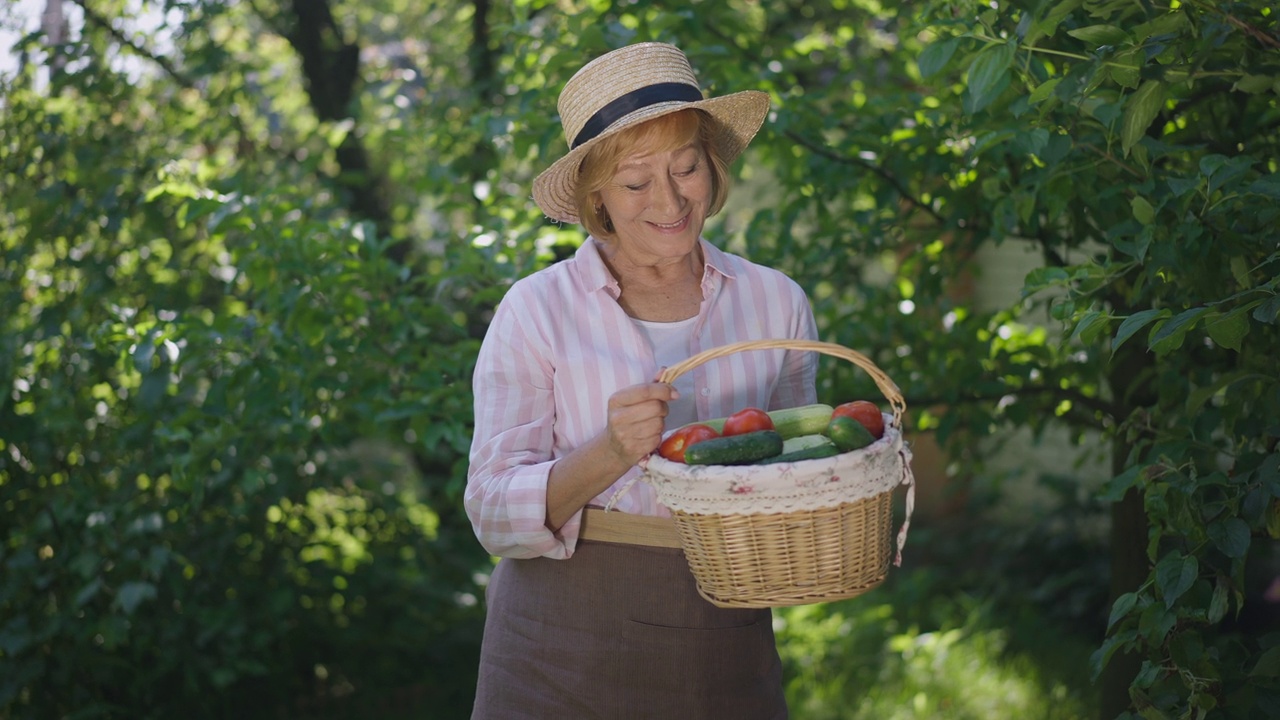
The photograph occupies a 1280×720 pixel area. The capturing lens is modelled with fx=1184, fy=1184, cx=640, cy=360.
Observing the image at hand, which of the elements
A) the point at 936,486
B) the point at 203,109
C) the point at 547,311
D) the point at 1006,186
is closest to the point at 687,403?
the point at 547,311

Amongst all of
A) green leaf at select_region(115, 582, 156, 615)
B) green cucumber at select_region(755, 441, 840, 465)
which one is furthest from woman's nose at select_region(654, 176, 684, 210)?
green leaf at select_region(115, 582, 156, 615)

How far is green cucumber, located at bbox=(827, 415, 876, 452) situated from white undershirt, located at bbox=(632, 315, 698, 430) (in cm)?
42

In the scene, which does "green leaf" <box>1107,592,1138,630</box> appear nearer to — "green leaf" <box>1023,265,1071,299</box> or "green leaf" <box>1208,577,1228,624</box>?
"green leaf" <box>1208,577,1228,624</box>

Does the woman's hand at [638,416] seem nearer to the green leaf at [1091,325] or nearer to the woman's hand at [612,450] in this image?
the woman's hand at [612,450]

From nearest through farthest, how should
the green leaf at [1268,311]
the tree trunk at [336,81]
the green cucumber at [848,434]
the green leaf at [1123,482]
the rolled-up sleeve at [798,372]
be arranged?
the green leaf at [1268,311], the green cucumber at [848,434], the green leaf at [1123,482], the rolled-up sleeve at [798,372], the tree trunk at [336,81]

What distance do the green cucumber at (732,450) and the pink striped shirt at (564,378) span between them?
0.27 meters

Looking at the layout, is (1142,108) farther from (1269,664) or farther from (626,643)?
(626,643)

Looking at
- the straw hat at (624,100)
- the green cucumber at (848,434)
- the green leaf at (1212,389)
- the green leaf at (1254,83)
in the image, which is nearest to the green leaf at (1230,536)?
the green leaf at (1212,389)

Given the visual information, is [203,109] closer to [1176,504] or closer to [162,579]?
[162,579]

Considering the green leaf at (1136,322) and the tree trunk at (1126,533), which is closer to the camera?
the green leaf at (1136,322)

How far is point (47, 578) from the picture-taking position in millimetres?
3803

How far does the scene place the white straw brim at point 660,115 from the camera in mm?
2131

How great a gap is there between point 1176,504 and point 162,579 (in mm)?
3325

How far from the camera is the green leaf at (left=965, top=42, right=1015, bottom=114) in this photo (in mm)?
2070
